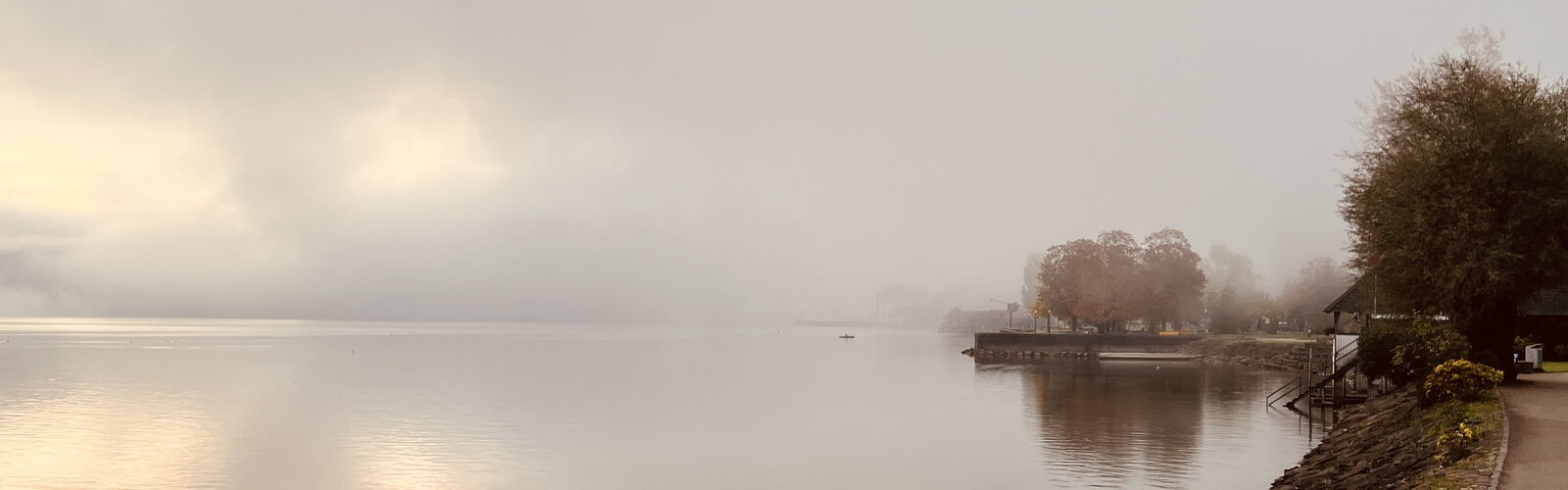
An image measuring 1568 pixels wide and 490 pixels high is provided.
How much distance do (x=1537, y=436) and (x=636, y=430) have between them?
34346mm

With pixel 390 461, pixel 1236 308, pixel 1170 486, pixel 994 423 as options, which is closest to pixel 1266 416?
pixel 994 423

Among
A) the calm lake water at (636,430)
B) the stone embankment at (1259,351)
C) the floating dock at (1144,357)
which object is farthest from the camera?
the floating dock at (1144,357)

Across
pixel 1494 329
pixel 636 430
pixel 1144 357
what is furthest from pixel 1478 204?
pixel 1144 357

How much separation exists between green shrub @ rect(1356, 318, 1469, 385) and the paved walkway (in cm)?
210

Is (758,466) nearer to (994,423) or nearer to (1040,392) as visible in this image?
(994,423)

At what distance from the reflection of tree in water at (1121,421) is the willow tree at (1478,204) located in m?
9.99

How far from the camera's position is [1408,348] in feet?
147

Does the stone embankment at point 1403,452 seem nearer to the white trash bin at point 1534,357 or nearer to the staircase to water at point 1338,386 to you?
the staircase to water at point 1338,386

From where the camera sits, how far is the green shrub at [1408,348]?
39.4 m

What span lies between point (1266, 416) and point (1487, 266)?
57.5 feet

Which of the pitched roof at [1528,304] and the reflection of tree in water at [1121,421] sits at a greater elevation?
the pitched roof at [1528,304]

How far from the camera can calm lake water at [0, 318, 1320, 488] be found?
1489 inches

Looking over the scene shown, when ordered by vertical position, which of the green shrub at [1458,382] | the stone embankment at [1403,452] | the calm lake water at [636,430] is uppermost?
the green shrub at [1458,382]

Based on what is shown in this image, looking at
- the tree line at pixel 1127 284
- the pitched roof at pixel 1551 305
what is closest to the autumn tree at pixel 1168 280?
the tree line at pixel 1127 284
